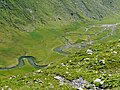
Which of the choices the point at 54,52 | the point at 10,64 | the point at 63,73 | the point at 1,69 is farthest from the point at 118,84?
the point at 54,52

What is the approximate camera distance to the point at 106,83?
2442cm

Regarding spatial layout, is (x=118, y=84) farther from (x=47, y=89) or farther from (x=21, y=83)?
(x=21, y=83)

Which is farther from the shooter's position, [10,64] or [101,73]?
[10,64]

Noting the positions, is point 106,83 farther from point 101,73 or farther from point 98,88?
point 101,73

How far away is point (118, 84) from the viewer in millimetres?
23344

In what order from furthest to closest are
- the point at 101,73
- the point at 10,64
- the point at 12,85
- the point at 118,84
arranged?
1. the point at 10,64
2. the point at 101,73
3. the point at 12,85
4. the point at 118,84

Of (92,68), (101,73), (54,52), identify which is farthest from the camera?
(54,52)

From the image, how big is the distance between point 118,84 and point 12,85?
32.1ft

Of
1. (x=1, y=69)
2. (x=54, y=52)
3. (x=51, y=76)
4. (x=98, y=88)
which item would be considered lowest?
(x=98, y=88)

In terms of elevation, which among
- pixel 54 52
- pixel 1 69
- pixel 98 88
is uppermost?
pixel 54 52

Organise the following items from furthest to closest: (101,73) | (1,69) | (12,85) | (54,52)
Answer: (54,52) → (1,69) → (101,73) → (12,85)

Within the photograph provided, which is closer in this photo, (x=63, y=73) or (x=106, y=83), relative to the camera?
(x=106, y=83)

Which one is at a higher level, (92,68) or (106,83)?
(92,68)

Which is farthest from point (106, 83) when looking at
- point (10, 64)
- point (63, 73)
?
point (10, 64)
